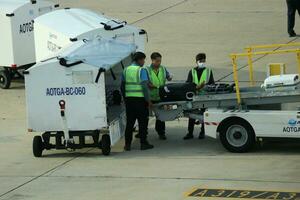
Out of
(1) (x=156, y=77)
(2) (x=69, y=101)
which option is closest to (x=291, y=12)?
(1) (x=156, y=77)

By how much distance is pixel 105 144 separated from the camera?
13.2 metres

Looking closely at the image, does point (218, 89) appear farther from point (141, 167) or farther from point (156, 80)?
point (141, 167)

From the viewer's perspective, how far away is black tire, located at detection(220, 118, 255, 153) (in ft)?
42.4

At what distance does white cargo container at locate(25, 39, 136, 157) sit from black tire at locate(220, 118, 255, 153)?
1.85m

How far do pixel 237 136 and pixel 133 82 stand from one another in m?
1.96

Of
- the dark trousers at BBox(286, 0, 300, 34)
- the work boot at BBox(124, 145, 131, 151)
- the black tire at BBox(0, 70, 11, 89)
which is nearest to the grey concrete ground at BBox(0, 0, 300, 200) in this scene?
the work boot at BBox(124, 145, 131, 151)

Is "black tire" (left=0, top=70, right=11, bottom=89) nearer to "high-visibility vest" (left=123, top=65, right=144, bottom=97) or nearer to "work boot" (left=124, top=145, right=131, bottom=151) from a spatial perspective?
"work boot" (left=124, top=145, right=131, bottom=151)

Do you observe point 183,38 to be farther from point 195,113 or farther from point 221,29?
point 195,113

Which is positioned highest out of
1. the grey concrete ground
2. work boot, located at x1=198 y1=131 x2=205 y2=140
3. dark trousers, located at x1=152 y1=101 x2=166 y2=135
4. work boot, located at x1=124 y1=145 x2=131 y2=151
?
dark trousers, located at x1=152 y1=101 x2=166 y2=135

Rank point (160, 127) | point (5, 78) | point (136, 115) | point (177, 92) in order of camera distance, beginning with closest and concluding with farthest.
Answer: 1. point (136, 115)
2. point (177, 92)
3. point (160, 127)
4. point (5, 78)

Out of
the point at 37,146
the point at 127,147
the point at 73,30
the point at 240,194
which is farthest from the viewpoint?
the point at 73,30

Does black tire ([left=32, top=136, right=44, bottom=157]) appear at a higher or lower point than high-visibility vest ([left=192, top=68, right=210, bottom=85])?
lower

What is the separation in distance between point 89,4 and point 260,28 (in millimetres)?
7907

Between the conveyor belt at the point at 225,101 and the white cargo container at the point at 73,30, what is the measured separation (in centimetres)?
296
